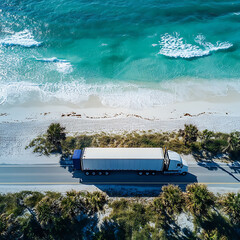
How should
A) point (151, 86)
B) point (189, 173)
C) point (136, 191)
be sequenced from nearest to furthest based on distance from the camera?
point (136, 191) < point (189, 173) < point (151, 86)

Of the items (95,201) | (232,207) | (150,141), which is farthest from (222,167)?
(95,201)

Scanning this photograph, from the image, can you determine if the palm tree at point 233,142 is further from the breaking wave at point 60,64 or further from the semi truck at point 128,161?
the breaking wave at point 60,64

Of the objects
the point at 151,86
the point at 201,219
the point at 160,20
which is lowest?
the point at 201,219

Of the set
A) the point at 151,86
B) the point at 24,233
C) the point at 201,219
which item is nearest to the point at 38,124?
the point at 24,233

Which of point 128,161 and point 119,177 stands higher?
point 128,161

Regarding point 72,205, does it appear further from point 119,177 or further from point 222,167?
point 222,167

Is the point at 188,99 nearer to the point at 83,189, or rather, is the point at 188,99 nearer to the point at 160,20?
the point at 83,189

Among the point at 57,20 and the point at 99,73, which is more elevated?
the point at 57,20

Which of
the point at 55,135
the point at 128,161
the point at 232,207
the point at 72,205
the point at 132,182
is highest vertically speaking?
the point at 55,135
